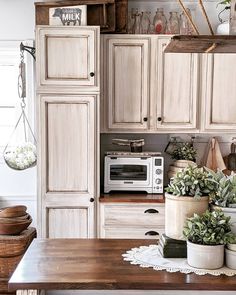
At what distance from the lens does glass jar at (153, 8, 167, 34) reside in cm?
368

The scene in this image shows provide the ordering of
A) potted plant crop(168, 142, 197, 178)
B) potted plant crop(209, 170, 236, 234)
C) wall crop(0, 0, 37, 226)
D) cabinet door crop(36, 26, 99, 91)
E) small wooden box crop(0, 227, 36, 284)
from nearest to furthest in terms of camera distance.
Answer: potted plant crop(209, 170, 236, 234)
small wooden box crop(0, 227, 36, 284)
cabinet door crop(36, 26, 99, 91)
potted plant crop(168, 142, 197, 178)
wall crop(0, 0, 37, 226)

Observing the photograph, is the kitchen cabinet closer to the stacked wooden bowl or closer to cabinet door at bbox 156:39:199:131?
cabinet door at bbox 156:39:199:131

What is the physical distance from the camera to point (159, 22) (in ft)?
12.1

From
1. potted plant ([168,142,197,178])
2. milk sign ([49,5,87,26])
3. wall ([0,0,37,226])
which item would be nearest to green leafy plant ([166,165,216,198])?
potted plant ([168,142,197,178])

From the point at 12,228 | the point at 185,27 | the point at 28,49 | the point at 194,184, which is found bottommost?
the point at 12,228

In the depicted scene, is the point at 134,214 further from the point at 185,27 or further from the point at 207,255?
the point at 207,255

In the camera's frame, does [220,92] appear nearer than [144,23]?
Yes

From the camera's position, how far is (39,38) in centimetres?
335

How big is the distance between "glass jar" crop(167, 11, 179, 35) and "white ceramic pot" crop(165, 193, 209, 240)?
223 centimetres

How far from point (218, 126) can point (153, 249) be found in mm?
1927

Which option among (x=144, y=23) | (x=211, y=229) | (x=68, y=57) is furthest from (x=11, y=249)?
(x=144, y=23)

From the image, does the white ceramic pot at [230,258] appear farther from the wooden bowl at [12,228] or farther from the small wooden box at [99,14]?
the small wooden box at [99,14]

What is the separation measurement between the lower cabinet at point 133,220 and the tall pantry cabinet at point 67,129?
13 centimetres

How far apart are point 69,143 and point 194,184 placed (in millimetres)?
1800
